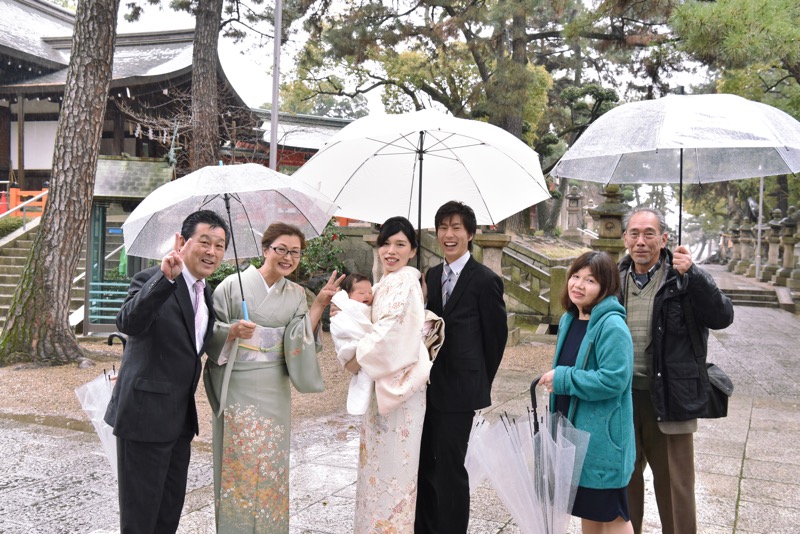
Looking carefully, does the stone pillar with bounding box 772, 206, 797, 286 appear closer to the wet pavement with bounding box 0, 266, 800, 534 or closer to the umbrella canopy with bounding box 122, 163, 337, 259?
the wet pavement with bounding box 0, 266, 800, 534

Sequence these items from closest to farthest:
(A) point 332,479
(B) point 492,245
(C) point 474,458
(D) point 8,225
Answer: (C) point 474,458 < (A) point 332,479 < (B) point 492,245 < (D) point 8,225

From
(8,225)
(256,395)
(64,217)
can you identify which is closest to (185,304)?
(256,395)

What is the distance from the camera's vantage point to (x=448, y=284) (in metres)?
3.49

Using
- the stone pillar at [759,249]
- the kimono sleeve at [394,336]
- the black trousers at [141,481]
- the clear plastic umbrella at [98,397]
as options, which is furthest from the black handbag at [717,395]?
the stone pillar at [759,249]

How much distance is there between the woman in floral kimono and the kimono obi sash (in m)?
0.36

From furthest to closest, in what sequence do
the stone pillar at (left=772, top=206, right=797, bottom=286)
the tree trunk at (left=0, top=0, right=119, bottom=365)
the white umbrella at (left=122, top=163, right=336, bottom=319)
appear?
1. the stone pillar at (left=772, top=206, right=797, bottom=286)
2. the tree trunk at (left=0, top=0, right=119, bottom=365)
3. the white umbrella at (left=122, top=163, right=336, bottom=319)

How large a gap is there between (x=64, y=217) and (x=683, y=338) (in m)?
7.94

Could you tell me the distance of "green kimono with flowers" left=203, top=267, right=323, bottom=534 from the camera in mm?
3080

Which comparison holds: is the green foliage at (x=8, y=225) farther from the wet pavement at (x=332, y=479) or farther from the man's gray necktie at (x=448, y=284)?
the man's gray necktie at (x=448, y=284)

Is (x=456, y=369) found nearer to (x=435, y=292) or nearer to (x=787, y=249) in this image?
(x=435, y=292)

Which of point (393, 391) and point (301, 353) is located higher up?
point (301, 353)

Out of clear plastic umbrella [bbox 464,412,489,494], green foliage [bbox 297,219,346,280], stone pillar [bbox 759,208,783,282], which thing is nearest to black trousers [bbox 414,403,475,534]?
clear plastic umbrella [bbox 464,412,489,494]

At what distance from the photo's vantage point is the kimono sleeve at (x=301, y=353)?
10.3ft

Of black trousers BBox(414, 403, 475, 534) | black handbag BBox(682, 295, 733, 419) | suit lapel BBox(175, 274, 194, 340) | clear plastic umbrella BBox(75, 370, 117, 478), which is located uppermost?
suit lapel BBox(175, 274, 194, 340)
